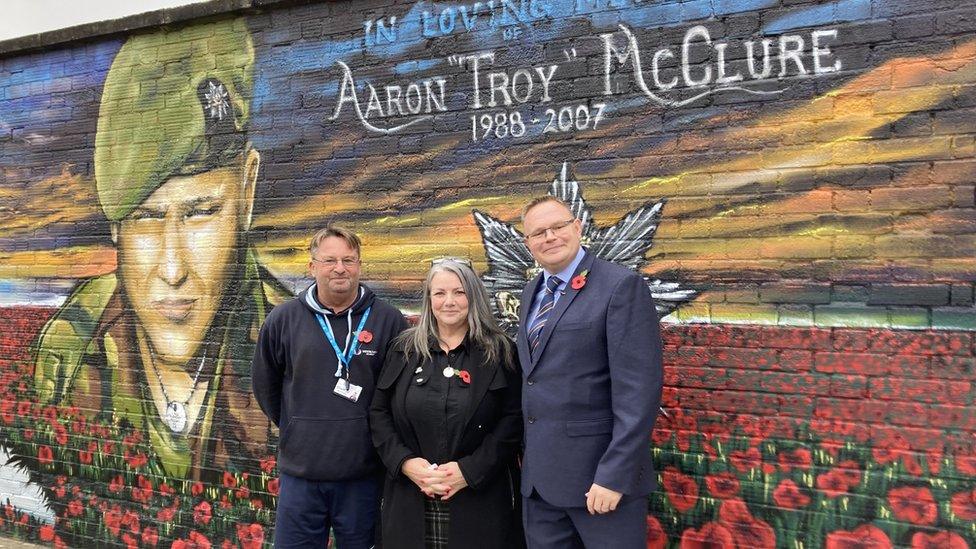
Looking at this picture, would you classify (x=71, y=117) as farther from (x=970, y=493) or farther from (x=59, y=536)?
(x=970, y=493)

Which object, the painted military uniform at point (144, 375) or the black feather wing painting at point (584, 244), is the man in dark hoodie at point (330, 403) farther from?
the painted military uniform at point (144, 375)

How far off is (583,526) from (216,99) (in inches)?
136

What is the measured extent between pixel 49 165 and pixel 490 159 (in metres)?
3.37

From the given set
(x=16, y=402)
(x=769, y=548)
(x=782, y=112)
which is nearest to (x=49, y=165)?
(x=16, y=402)

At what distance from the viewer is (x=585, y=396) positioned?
2.54 m

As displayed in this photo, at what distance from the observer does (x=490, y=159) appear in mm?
3762

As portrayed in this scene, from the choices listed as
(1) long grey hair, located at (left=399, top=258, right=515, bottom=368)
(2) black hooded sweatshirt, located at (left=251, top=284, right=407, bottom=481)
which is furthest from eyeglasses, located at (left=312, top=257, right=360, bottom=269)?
(1) long grey hair, located at (left=399, top=258, right=515, bottom=368)

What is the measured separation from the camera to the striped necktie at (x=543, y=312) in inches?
107

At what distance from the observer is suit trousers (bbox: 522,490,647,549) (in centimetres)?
254

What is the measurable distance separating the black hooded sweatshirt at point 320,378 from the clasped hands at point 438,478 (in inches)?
14.4

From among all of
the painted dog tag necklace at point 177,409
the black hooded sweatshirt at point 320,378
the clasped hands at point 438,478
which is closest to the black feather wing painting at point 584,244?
the black hooded sweatshirt at point 320,378

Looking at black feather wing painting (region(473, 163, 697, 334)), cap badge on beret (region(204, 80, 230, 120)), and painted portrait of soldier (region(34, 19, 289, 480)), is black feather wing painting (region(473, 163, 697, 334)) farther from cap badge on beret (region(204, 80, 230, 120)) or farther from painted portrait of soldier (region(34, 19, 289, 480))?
cap badge on beret (region(204, 80, 230, 120))

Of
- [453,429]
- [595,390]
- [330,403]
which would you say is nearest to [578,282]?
[595,390]

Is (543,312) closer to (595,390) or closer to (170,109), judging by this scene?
(595,390)
